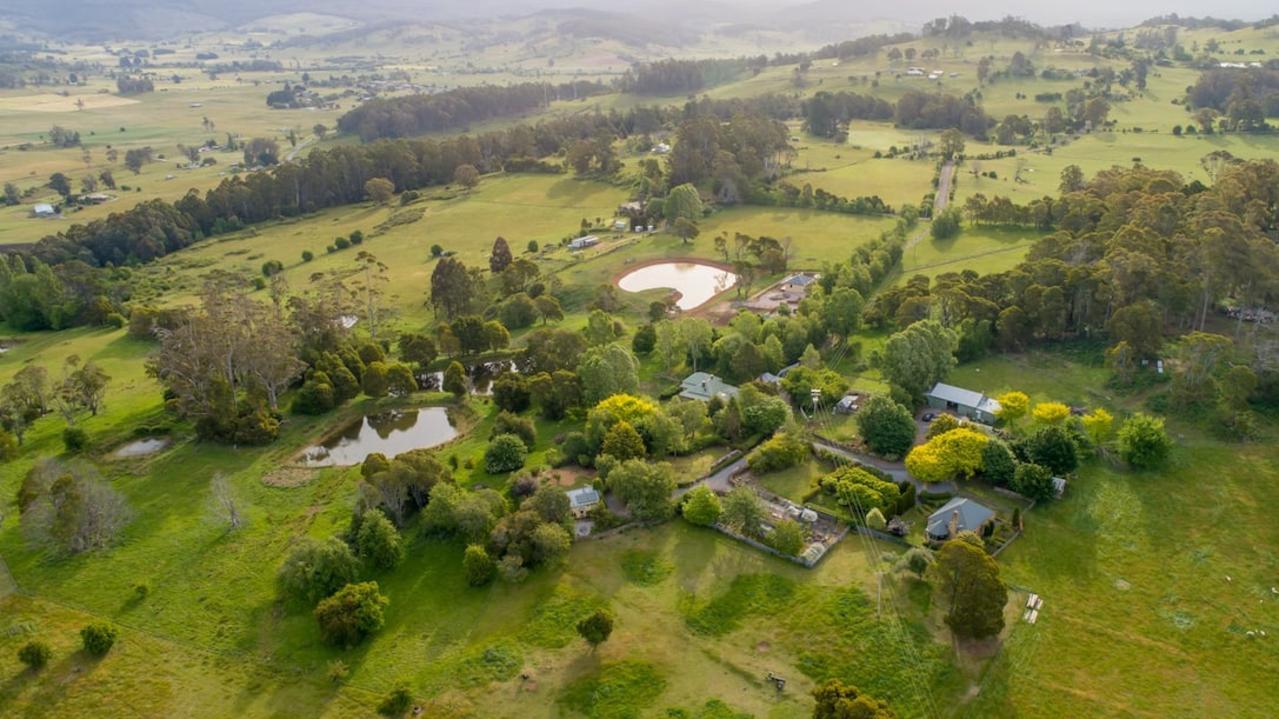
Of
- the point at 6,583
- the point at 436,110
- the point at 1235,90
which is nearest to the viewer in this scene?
the point at 6,583

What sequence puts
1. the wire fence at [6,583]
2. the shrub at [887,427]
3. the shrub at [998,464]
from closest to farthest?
the wire fence at [6,583]
the shrub at [998,464]
the shrub at [887,427]

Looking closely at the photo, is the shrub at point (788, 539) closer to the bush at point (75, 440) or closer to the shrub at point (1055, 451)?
the shrub at point (1055, 451)

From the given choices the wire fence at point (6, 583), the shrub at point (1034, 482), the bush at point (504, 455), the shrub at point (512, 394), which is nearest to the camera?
the wire fence at point (6, 583)

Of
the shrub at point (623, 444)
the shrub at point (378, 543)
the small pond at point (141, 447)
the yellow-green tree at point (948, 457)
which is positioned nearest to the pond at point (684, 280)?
the shrub at point (623, 444)

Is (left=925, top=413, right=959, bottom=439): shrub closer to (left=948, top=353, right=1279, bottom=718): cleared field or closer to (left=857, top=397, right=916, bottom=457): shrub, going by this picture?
(left=857, top=397, right=916, bottom=457): shrub

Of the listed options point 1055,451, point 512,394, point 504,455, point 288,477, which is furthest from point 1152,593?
point 288,477

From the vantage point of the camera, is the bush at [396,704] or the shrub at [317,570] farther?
the shrub at [317,570]

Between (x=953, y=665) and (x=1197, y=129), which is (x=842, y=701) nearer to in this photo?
(x=953, y=665)

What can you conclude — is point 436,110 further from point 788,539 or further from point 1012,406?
point 788,539

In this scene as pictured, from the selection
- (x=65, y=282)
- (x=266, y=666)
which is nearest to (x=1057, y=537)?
(x=266, y=666)
